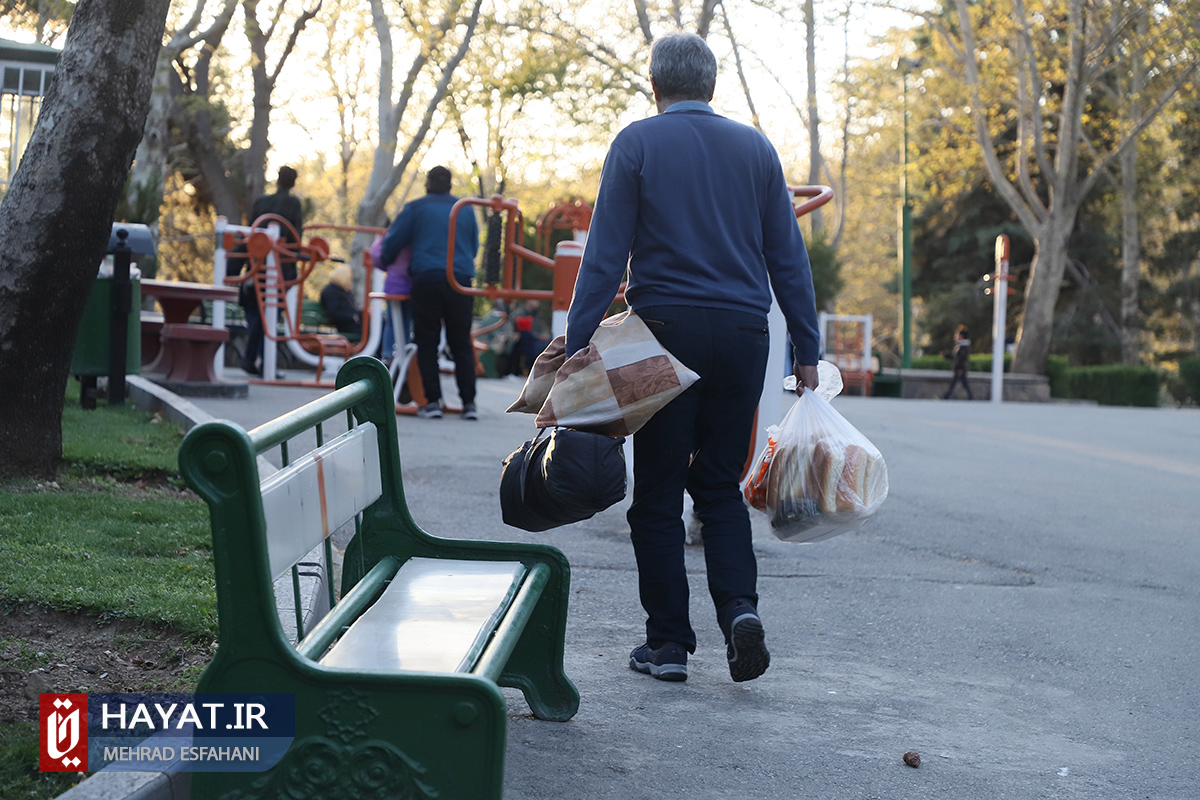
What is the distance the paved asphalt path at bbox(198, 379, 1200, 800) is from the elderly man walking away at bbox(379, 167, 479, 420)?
6.41ft

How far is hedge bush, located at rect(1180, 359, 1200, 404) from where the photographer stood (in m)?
31.1

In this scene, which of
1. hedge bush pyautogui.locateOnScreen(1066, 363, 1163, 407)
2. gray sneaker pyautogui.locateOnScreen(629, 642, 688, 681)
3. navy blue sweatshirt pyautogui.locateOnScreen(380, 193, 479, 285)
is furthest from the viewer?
hedge bush pyautogui.locateOnScreen(1066, 363, 1163, 407)

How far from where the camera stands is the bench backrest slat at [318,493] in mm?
2367

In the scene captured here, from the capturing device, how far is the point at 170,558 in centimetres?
437

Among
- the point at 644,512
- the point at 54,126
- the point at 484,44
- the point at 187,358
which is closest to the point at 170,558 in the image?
the point at 644,512

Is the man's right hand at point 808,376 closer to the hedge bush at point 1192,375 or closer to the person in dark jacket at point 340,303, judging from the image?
the person in dark jacket at point 340,303

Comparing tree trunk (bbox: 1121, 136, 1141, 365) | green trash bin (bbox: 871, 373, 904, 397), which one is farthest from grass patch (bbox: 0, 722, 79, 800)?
tree trunk (bbox: 1121, 136, 1141, 365)

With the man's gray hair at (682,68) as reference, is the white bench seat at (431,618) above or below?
below

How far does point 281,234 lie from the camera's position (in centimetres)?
1543

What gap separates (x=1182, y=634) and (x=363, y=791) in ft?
12.2

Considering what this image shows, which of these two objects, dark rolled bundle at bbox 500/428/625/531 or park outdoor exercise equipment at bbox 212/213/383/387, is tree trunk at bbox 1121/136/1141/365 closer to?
park outdoor exercise equipment at bbox 212/213/383/387

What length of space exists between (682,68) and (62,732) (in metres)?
2.48

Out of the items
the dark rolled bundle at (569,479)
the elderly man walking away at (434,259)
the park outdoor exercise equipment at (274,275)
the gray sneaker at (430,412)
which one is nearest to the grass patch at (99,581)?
the dark rolled bundle at (569,479)

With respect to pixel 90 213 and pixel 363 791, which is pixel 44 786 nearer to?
pixel 363 791
